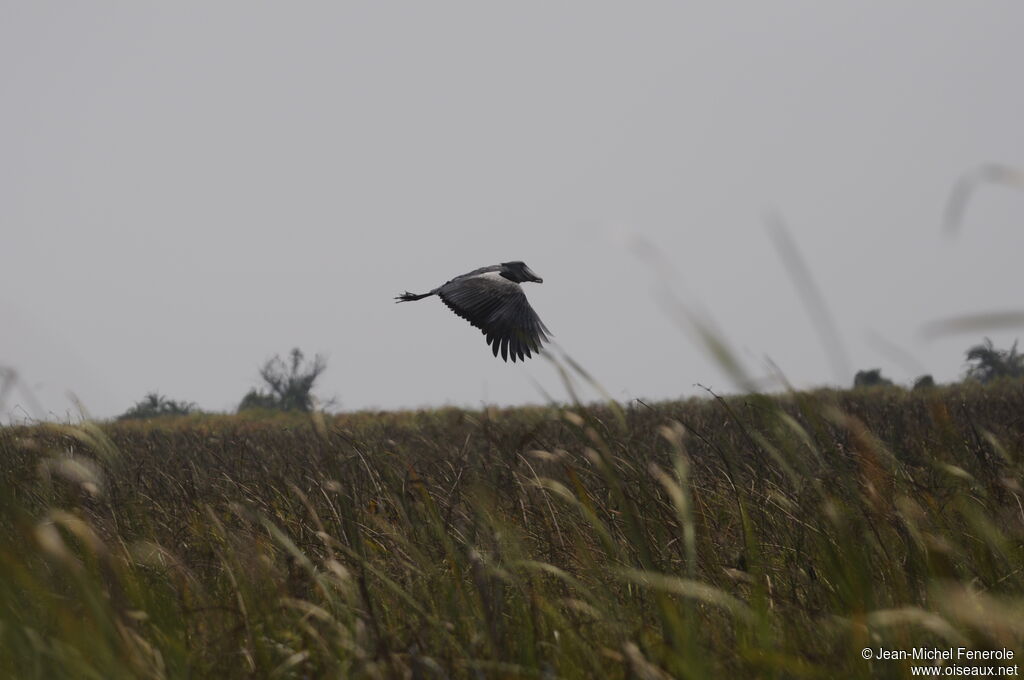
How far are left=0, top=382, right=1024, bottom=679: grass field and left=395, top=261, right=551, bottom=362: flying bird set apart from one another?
2044 mm

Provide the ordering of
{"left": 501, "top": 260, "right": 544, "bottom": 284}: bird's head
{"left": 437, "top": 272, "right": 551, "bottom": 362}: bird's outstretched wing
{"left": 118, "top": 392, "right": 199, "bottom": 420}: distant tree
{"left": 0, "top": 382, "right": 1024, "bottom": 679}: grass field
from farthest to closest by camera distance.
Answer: {"left": 118, "top": 392, "right": 199, "bottom": 420}: distant tree
{"left": 501, "top": 260, "right": 544, "bottom": 284}: bird's head
{"left": 437, "top": 272, "right": 551, "bottom": 362}: bird's outstretched wing
{"left": 0, "top": 382, "right": 1024, "bottom": 679}: grass field

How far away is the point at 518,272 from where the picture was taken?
6.98m

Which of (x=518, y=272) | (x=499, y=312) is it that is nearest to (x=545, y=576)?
(x=499, y=312)

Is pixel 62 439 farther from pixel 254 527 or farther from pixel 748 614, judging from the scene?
pixel 748 614

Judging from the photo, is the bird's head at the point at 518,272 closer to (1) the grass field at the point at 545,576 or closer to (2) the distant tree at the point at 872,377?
(1) the grass field at the point at 545,576

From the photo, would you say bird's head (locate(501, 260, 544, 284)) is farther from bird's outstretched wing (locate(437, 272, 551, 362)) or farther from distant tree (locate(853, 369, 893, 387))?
distant tree (locate(853, 369, 893, 387))

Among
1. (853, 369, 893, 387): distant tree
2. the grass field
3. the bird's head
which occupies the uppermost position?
(853, 369, 893, 387): distant tree

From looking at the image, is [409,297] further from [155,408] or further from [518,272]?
[155,408]

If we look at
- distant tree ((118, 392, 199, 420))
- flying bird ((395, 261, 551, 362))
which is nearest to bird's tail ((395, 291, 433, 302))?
flying bird ((395, 261, 551, 362))

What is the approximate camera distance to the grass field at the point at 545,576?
1.84 meters

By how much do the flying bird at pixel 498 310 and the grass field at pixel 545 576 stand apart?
204cm

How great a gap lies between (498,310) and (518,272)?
26.7 inches

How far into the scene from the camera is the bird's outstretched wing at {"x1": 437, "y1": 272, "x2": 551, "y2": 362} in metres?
6.26

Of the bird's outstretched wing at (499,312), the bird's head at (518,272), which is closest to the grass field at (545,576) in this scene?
the bird's outstretched wing at (499,312)
